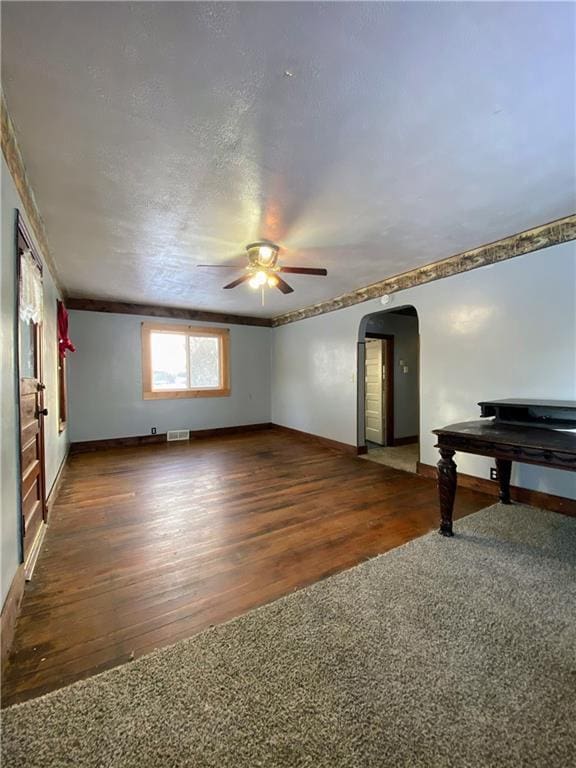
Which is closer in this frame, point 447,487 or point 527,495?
point 447,487

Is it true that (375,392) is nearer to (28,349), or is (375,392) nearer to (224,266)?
(224,266)

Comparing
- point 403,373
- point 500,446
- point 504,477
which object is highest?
point 403,373

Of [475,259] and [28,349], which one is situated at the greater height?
[475,259]

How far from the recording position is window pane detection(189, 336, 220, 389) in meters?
6.54

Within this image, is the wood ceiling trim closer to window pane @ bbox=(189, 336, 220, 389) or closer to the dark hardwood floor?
window pane @ bbox=(189, 336, 220, 389)

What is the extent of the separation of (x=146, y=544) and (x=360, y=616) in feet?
5.48

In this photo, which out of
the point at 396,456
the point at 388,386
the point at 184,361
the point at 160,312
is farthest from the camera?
the point at 184,361

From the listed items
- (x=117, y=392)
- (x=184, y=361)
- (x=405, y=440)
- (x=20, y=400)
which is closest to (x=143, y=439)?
(x=117, y=392)

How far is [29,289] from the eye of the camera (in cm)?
219

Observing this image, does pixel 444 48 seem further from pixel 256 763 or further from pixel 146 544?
pixel 146 544

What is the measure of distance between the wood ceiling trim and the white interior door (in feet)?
8.11

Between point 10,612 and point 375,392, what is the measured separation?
18.5 feet

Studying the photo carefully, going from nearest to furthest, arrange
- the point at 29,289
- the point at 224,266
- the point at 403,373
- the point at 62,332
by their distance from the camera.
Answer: the point at 29,289 → the point at 224,266 → the point at 62,332 → the point at 403,373

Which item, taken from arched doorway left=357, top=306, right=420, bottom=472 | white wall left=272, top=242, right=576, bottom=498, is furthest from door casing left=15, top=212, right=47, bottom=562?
arched doorway left=357, top=306, right=420, bottom=472
